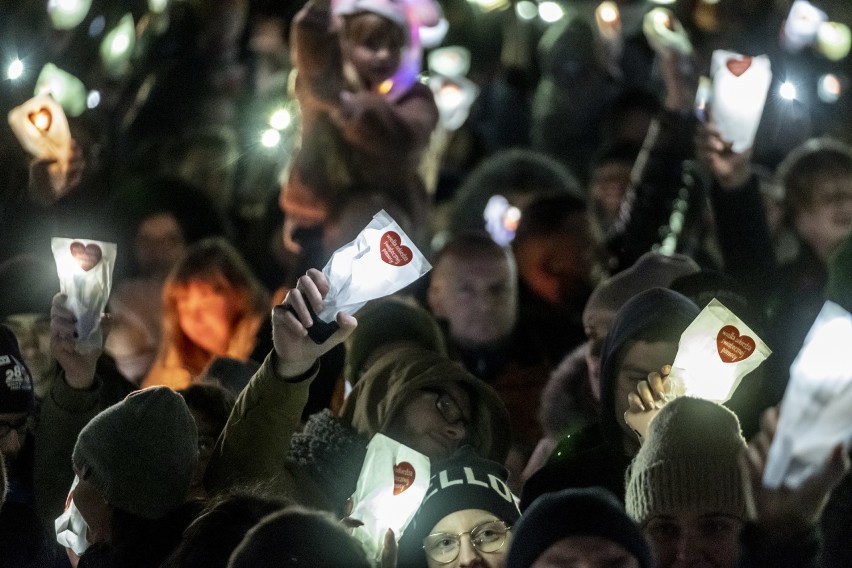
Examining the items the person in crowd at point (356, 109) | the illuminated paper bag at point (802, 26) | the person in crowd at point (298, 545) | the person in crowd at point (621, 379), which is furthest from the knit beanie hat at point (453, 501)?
the illuminated paper bag at point (802, 26)

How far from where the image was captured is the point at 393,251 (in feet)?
14.8

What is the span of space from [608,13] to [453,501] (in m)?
4.48

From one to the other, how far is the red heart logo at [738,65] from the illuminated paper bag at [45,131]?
285 centimetres

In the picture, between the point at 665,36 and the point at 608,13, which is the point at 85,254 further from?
the point at 608,13

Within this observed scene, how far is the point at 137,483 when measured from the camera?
4.43 metres

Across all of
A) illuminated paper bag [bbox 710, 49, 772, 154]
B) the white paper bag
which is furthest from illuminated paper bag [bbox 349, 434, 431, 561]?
illuminated paper bag [bbox 710, 49, 772, 154]

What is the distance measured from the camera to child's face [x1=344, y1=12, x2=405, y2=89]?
7.47 meters

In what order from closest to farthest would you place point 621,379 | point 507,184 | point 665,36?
point 621,379
point 665,36
point 507,184

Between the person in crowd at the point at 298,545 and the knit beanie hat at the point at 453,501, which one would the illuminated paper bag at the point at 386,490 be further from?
the person in crowd at the point at 298,545

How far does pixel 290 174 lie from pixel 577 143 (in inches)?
85.4

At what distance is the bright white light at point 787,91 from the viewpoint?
27.1ft

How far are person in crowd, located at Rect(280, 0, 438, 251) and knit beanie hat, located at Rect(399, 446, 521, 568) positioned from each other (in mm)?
2880

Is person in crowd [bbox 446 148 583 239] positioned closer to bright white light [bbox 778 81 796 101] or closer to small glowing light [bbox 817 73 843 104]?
bright white light [bbox 778 81 796 101]

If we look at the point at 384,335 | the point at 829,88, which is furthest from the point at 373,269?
the point at 829,88
